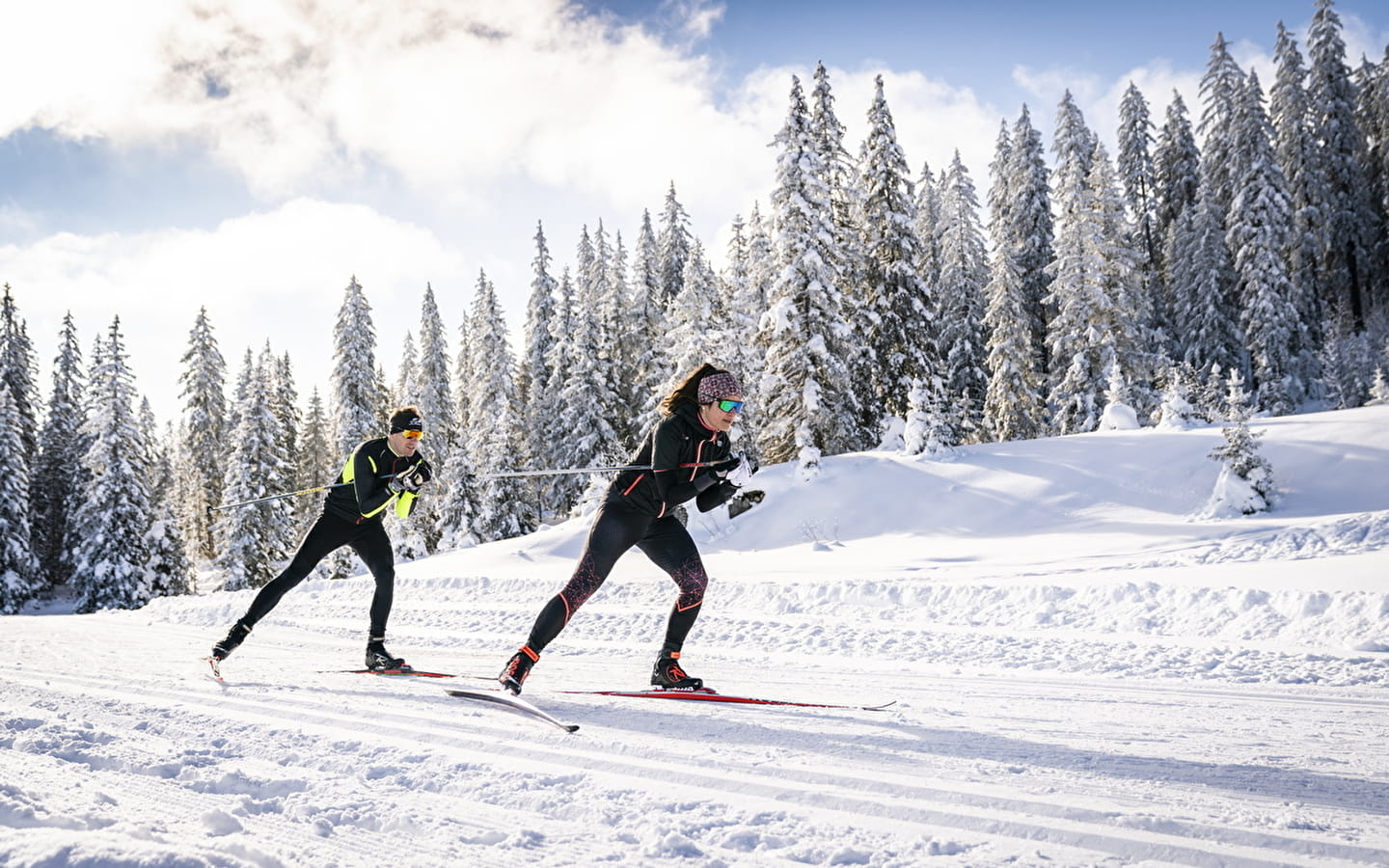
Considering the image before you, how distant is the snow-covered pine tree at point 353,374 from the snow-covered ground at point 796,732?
24.5m

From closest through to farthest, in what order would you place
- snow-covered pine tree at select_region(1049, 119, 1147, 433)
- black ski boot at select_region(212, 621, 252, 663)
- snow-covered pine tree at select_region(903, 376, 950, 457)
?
black ski boot at select_region(212, 621, 252, 663) < snow-covered pine tree at select_region(903, 376, 950, 457) < snow-covered pine tree at select_region(1049, 119, 1147, 433)

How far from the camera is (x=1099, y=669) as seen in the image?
6.17m

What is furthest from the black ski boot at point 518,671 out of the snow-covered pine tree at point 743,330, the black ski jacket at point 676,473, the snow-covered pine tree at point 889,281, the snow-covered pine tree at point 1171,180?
the snow-covered pine tree at point 1171,180

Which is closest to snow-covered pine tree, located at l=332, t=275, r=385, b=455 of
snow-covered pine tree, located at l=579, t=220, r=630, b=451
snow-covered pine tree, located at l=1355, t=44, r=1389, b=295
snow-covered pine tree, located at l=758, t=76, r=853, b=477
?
snow-covered pine tree, located at l=579, t=220, r=630, b=451

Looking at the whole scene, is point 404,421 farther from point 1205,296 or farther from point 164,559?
point 1205,296

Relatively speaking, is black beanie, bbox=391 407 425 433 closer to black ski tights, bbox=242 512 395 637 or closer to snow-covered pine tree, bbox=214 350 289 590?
black ski tights, bbox=242 512 395 637

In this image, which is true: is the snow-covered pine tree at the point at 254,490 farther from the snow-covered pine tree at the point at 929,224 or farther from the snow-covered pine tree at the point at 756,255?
the snow-covered pine tree at the point at 929,224

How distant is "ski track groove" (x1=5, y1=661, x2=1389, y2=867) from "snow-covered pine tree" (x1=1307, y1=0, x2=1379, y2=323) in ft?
150

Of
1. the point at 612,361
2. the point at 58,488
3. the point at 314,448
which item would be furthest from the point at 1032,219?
the point at 58,488

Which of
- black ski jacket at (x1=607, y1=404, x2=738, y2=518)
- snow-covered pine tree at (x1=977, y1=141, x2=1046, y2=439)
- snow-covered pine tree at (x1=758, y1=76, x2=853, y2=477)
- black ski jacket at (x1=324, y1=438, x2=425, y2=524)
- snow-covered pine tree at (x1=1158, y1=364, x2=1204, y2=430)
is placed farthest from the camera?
snow-covered pine tree at (x1=977, y1=141, x2=1046, y2=439)

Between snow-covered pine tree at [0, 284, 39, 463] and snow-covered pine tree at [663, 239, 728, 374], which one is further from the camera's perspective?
snow-covered pine tree at [0, 284, 39, 463]

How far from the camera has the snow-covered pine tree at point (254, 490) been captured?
32.2 m

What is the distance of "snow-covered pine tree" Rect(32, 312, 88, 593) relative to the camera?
3512 centimetres

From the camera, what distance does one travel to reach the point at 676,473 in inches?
208
